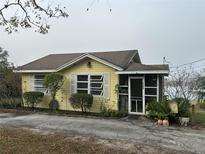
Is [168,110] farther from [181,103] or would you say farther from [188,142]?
[188,142]

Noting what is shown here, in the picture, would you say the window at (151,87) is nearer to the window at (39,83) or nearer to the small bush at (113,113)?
the small bush at (113,113)

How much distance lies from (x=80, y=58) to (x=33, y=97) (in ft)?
14.2

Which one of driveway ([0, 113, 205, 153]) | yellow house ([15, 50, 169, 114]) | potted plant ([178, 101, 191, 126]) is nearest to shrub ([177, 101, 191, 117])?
potted plant ([178, 101, 191, 126])

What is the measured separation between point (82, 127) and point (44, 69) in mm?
7560

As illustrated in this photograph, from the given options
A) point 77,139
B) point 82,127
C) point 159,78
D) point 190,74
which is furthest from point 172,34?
point 77,139

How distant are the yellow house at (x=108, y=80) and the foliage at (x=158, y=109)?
42.3 inches

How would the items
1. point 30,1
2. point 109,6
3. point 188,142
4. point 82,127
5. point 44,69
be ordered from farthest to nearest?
1. point 44,69
2. point 82,127
3. point 188,142
4. point 30,1
5. point 109,6

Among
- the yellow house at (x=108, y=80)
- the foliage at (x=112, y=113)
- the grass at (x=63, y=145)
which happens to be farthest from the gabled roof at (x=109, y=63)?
the grass at (x=63, y=145)

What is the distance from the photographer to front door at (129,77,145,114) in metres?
14.7

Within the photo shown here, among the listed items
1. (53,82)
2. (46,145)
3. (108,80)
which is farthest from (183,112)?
(53,82)

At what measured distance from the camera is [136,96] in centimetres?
1480

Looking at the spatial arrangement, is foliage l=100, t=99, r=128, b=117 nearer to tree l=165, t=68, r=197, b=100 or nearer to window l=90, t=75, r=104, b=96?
window l=90, t=75, r=104, b=96

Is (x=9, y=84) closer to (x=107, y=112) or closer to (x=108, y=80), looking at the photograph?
(x=108, y=80)

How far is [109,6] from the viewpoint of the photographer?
18.8 feet
